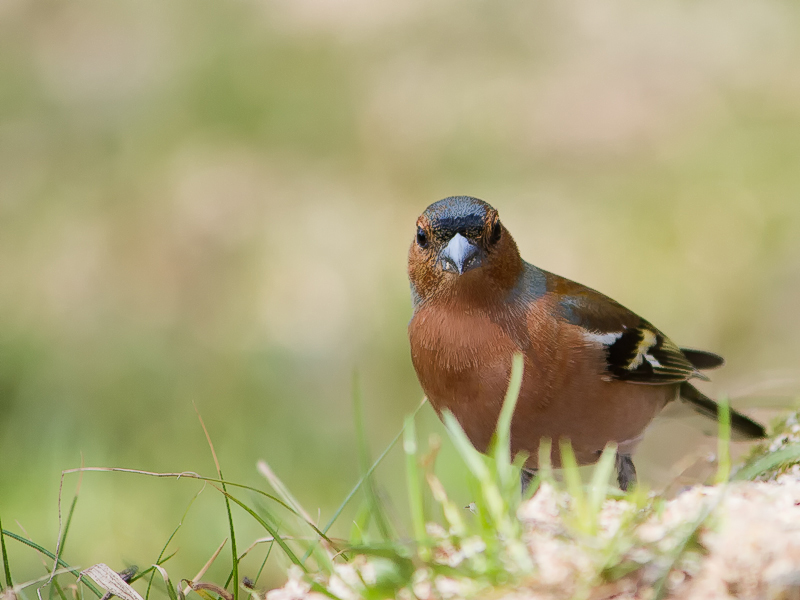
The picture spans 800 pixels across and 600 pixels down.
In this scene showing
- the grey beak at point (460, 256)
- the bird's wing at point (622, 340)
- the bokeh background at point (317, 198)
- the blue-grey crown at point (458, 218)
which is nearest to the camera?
the grey beak at point (460, 256)

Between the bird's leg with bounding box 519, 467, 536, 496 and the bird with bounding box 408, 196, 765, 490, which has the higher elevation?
the bird with bounding box 408, 196, 765, 490

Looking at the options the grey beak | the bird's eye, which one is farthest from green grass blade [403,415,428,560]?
the bird's eye

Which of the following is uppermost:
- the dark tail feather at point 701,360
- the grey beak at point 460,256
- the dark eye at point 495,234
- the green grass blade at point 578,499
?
the dark eye at point 495,234

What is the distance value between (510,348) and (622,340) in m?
0.88

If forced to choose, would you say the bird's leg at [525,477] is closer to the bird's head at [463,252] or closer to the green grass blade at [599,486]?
the bird's head at [463,252]

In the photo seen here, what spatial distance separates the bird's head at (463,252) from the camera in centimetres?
361

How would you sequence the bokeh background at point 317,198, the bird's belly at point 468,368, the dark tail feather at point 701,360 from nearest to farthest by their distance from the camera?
1. the bird's belly at point 468,368
2. the dark tail feather at point 701,360
3. the bokeh background at point 317,198

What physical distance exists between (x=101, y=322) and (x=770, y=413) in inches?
217

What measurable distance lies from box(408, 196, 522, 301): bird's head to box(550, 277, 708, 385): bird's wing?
0.37 meters

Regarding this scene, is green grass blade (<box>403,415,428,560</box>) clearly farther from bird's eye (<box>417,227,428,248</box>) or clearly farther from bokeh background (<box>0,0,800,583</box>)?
bokeh background (<box>0,0,800,583</box>)

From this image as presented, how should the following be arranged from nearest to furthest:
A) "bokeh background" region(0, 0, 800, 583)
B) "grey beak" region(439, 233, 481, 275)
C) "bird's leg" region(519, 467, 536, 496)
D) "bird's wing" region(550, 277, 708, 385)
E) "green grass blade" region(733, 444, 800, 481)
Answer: "green grass blade" region(733, 444, 800, 481), "grey beak" region(439, 233, 481, 275), "bird's wing" region(550, 277, 708, 385), "bird's leg" region(519, 467, 536, 496), "bokeh background" region(0, 0, 800, 583)

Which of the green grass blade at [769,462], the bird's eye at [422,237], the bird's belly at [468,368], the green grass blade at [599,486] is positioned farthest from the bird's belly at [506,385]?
the green grass blade at [599,486]

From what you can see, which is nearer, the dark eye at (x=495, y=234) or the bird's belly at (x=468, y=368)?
the bird's belly at (x=468, y=368)

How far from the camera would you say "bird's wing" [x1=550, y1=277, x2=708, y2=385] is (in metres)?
3.93
